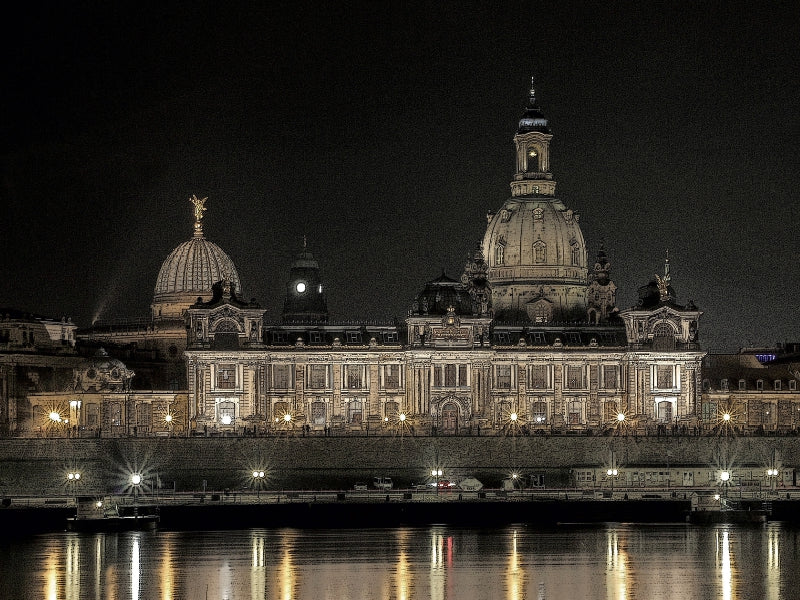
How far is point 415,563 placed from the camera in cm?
14450

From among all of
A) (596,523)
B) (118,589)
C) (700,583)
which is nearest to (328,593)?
(118,589)

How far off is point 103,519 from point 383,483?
3756 centimetres

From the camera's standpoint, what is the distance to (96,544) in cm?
15512

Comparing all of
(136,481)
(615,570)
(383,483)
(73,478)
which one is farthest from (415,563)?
(73,478)

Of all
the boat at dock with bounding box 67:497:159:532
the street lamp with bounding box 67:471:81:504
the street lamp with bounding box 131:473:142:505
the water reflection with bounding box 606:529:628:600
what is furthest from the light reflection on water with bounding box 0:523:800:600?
the street lamp with bounding box 67:471:81:504

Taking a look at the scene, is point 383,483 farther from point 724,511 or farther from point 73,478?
point 724,511

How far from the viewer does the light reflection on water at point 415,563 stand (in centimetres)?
13138

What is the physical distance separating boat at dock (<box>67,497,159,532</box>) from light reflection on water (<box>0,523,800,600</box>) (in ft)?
8.06

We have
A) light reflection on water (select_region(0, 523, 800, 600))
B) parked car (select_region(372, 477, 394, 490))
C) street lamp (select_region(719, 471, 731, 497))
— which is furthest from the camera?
street lamp (select_region(719, 471, 731, 497))

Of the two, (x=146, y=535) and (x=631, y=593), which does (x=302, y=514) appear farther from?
(x=631, y=593)

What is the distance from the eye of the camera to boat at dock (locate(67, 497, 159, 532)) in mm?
164750

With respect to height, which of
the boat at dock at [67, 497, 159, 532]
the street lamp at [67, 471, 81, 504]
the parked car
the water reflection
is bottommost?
the water reflection

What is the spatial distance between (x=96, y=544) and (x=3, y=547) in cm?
580

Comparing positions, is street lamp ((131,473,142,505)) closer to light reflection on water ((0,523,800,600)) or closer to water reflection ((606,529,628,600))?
light reflection on water ((0,523,800,600))
